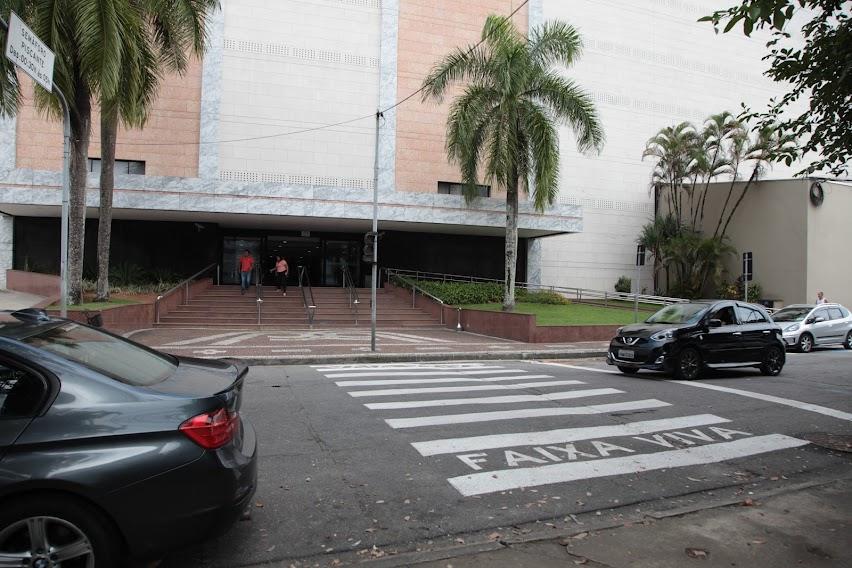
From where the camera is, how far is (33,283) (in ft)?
72.4

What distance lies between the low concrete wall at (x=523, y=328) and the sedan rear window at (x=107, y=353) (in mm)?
15046

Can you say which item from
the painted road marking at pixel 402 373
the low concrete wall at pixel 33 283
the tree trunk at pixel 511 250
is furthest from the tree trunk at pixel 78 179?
Answer: the tree trunk at pixel 511 250

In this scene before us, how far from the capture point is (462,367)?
1280cm

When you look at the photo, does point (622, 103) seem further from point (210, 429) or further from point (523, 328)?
point (210, 429)

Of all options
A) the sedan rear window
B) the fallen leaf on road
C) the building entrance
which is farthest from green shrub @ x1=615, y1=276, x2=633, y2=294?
the sedan rear window

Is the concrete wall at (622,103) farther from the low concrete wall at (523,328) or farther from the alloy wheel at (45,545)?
the alloy wheel at (45,545)

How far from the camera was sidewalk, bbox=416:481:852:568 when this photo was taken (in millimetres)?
3729

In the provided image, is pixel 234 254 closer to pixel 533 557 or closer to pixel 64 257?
pixel 64 257

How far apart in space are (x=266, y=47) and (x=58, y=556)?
25443mm

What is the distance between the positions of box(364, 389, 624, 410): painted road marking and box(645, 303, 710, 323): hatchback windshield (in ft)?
9.75

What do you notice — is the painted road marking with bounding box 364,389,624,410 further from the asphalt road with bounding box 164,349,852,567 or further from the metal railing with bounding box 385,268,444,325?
the metal railing with bounding box 385,268,444,325

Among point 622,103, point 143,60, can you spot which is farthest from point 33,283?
point 622,103

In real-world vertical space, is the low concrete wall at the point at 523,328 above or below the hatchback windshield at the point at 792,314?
below

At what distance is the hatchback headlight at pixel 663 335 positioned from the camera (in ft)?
36.6
